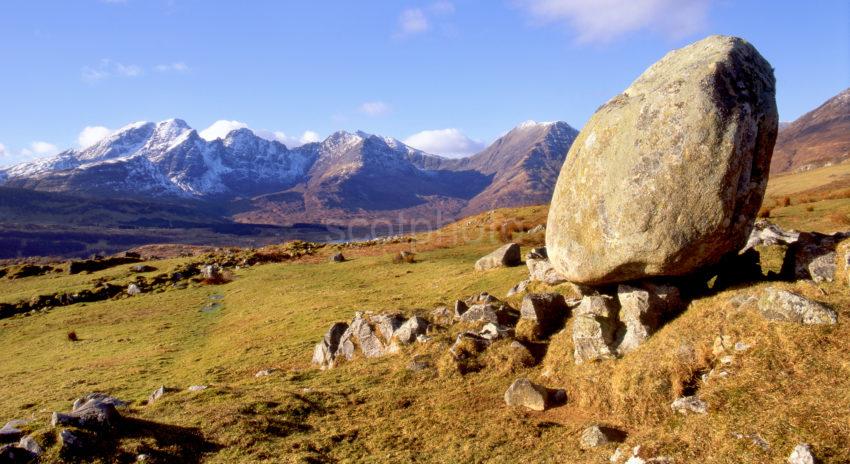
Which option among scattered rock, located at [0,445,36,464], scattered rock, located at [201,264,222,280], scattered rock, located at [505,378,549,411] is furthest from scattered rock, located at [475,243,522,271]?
scattered rock, located at [201,264,222,280]

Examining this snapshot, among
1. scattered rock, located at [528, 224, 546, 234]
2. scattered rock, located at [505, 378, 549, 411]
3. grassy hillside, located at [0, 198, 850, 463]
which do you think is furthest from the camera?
scattered rock, located at [528, 224, 546, 234]

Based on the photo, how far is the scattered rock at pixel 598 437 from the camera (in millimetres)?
12891

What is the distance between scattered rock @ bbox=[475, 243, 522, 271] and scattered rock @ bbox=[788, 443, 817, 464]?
2903 centimetres

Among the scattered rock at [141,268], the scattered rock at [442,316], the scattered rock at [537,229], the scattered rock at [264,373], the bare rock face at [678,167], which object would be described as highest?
the bare rock face at [678,167]

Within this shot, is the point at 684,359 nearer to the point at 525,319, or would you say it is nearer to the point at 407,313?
the point at 525,319

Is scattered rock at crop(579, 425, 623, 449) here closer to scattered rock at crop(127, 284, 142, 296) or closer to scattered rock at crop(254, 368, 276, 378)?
scattered rock at crop(254, 368, 276, 378)

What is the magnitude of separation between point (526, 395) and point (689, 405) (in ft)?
15.6

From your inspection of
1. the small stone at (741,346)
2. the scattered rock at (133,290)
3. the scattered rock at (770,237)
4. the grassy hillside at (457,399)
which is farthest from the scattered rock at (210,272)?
the small stone at (741,346)

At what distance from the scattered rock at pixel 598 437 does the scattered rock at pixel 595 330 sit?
3929 millimetres

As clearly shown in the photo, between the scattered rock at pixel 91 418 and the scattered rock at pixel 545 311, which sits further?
the scattered rock at pixel 545 311

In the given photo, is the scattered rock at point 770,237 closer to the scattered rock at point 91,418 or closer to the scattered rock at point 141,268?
the scattered rock at point 91,418

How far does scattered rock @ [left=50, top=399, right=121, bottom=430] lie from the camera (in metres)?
13.9

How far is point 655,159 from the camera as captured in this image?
1579 cm

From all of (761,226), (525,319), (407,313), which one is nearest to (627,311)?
(525,319)
